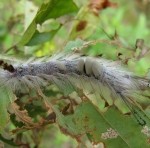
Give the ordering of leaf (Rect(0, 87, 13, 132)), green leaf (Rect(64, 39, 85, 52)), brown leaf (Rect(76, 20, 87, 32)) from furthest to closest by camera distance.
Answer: brown leaf (Rect(76, 20, 87, 32)) → green leaf (Rect(64, 39, 85, 52)) → leaf (Rect(0, 87, 13, 132))

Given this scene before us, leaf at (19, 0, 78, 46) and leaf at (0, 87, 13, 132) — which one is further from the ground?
leaf at (19, 0, 78, 46)

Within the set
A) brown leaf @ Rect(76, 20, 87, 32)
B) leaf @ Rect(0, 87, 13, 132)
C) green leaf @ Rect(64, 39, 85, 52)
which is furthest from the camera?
brown leaf @ Rect(76, 20, 87, 32)

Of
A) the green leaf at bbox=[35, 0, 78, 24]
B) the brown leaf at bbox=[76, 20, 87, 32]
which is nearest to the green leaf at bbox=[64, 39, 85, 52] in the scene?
the green leaf at bbox=[35, 0, 78, 24]

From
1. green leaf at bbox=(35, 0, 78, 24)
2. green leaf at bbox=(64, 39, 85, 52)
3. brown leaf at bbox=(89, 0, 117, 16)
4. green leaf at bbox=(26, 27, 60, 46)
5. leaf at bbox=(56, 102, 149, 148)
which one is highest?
green leaf at bbox=(35, 0, 78, 24)

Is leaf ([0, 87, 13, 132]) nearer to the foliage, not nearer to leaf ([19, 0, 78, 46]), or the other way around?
the foliage

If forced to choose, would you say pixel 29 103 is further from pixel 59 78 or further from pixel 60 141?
pixel 60 141

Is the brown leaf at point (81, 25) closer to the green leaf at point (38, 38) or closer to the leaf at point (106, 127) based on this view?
the green leaf at point (38, 38)
